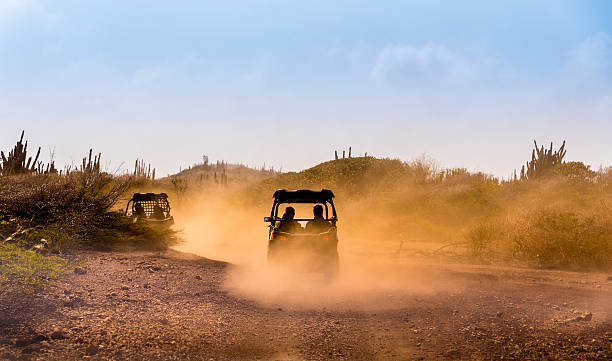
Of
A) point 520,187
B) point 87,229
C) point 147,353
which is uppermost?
point 520,187

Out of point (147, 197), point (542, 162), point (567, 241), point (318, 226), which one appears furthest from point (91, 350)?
point (542, 162)

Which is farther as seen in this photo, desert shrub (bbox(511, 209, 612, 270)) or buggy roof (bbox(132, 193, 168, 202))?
buggy roof (bbox(132, 193, 168, 202))

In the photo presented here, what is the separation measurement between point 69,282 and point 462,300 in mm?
7164

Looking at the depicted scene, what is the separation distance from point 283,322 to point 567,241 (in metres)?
11.4

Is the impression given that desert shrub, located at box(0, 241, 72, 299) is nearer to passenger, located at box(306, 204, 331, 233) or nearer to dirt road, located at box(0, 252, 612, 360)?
dirt road, located at box(0, 252, 612, 360)

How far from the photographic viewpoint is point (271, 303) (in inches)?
340

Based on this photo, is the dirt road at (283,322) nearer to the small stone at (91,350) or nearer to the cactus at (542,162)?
the small stone at (91,350)

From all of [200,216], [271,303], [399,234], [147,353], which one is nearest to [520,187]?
[399,234]

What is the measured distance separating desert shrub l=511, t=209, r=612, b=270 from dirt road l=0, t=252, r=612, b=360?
4213mm

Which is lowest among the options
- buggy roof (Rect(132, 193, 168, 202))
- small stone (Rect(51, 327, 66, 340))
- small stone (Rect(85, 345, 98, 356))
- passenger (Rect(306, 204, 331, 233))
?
small stone (Rect(85, 345, 98, 356))

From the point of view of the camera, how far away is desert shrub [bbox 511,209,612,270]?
14.5 metres

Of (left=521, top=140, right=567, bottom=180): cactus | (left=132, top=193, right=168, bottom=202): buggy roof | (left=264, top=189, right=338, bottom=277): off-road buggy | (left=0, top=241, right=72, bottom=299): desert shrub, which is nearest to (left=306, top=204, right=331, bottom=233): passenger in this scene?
(left=264, top=189, right=338, bottom=277): off-road buggy

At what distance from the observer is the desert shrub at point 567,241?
14531 millimetres

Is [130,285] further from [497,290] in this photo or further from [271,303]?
[497,290]
